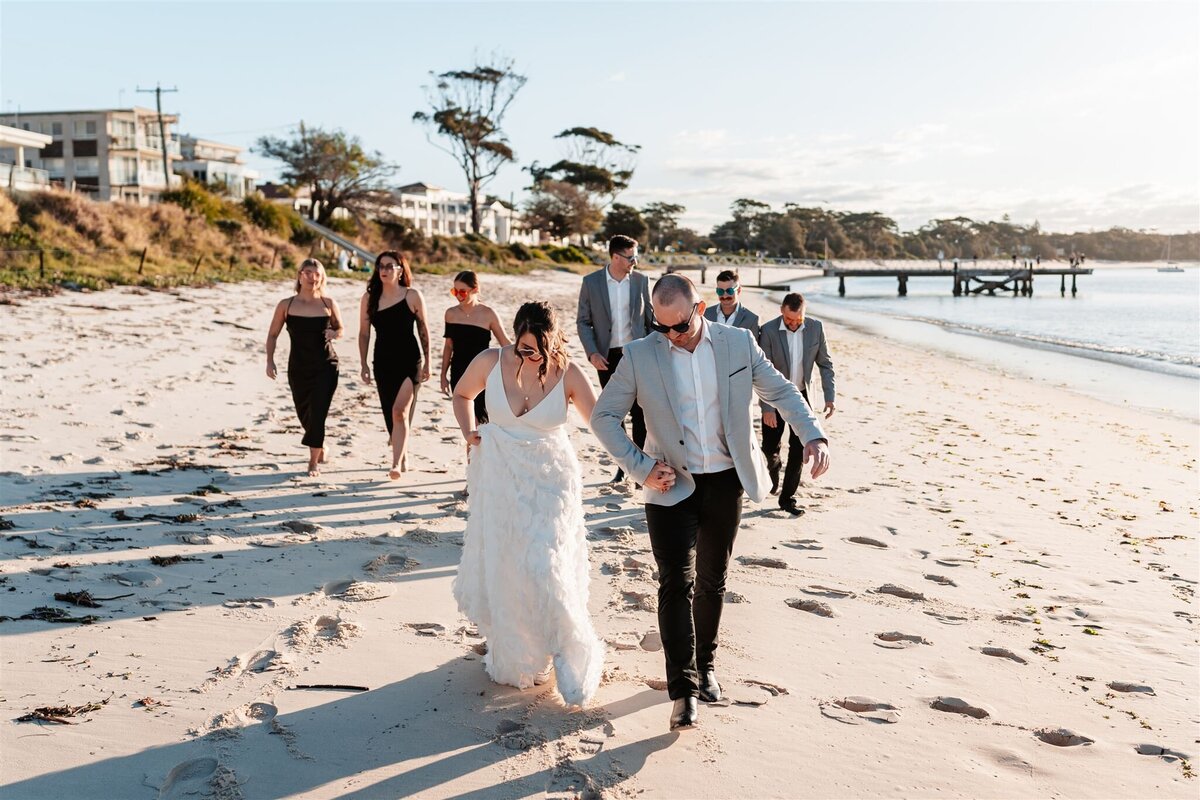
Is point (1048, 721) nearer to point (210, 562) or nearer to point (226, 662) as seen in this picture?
point (226, 662)

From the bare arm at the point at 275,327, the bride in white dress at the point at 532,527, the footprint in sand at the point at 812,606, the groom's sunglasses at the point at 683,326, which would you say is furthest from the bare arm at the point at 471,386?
the bare arm at the point at 275,327

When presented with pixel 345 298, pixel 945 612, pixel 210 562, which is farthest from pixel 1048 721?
pixel 345 298

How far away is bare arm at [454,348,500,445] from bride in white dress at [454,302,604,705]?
140 mm

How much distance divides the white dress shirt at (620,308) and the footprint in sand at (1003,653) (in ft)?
12.1

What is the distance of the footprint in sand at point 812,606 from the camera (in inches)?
198

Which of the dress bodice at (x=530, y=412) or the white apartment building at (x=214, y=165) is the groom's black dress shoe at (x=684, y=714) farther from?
the white apartment building at (x=214, y=165)

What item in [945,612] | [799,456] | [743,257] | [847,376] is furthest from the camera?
[743,257]

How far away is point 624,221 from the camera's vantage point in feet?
283

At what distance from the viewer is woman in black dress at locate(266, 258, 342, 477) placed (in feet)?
25.6

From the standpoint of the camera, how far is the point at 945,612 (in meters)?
5.12

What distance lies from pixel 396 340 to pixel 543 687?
14.0 feet

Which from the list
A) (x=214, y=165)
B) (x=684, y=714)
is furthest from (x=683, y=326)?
(x=214, y=165)

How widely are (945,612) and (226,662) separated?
3615mm

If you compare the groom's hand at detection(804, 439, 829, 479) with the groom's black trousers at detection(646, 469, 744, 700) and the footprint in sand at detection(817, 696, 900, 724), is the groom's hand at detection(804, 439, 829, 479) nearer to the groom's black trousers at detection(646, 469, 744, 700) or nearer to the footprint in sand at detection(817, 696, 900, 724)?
the groom's black trousers at detection(646, 469, 744, 700)
